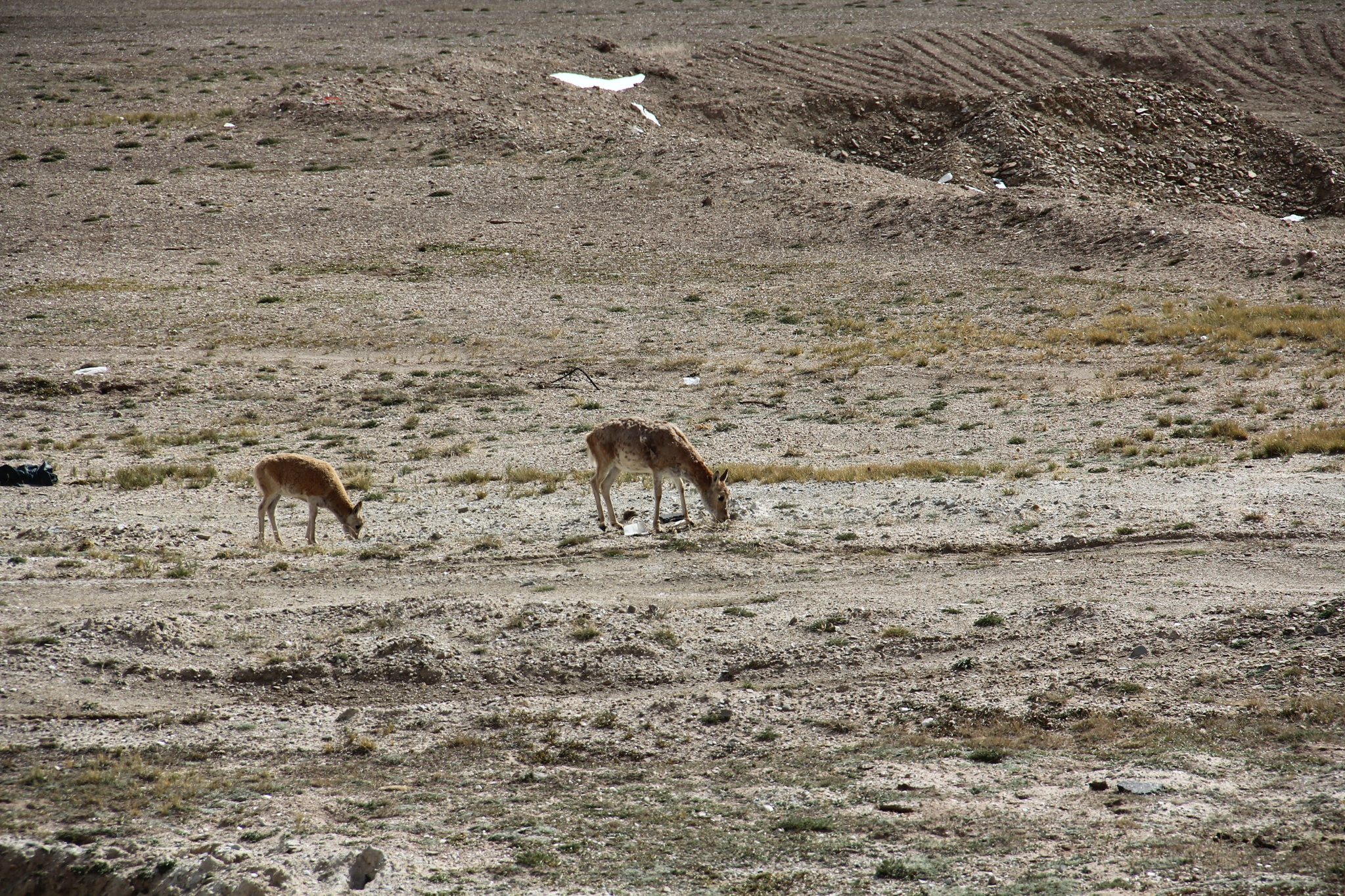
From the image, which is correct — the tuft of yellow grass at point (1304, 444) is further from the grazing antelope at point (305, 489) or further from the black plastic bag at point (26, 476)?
the black plastic bag at point (26, 476)

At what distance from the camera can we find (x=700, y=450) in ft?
74.5

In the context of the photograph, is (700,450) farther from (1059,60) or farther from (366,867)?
(1059,60)

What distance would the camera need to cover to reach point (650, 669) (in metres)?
12.5

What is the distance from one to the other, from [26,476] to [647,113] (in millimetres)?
36576

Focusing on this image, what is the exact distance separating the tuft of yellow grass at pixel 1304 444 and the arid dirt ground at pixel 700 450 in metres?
0.14

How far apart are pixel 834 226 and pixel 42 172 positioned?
30.2 m

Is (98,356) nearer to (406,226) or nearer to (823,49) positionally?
(406,226)

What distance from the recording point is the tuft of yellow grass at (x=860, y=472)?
2014cm

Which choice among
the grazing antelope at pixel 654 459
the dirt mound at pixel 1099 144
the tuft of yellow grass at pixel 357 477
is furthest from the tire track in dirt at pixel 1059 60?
the grazing antelope at pixel 654 459

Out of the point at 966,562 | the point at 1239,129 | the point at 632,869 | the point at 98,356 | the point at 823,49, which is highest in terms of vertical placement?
the point at 823,49

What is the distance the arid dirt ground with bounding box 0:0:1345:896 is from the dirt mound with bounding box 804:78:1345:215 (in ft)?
0.78

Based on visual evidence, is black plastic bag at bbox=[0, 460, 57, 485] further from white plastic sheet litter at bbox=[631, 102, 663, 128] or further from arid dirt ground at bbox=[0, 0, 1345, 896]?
white plastic sheet litter at bbox=[631, 102, 663, 128]

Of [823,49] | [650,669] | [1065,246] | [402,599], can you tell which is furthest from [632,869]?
[823,49]

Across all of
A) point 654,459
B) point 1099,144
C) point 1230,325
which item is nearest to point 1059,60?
point 1099,144
